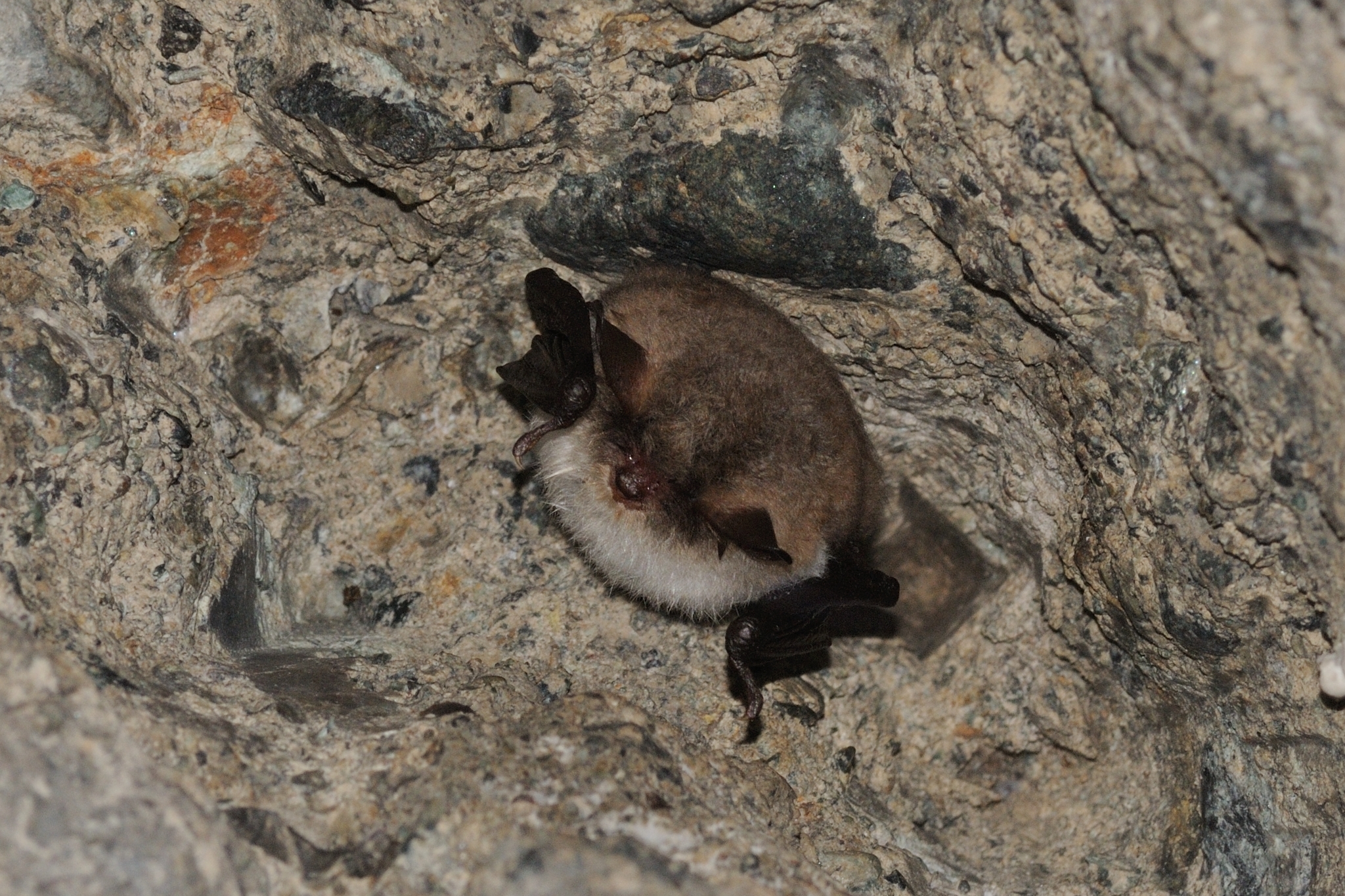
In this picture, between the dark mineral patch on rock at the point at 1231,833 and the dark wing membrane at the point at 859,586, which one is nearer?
the dark mineral patch on rock at the point at 1231,833

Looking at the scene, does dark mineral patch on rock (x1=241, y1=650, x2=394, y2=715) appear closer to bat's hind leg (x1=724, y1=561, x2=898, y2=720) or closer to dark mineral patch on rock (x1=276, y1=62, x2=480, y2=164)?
bat's hind leg (x1=724, y1=561, x2=898, y2=720)

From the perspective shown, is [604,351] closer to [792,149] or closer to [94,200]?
[792,149]

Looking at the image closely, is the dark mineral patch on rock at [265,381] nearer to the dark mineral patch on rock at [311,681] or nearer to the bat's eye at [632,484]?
the dark mineral patch on rock at [311,681]

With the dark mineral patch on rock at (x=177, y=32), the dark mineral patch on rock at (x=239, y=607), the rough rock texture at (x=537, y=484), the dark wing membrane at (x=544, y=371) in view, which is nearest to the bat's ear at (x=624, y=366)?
the dark wing membrane at (x=544, y=371)

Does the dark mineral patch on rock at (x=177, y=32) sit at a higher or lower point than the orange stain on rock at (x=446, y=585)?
higher

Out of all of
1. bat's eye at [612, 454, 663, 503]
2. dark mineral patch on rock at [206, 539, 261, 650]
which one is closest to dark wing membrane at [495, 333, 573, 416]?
bat's eye at [612, 454, 663, 503]

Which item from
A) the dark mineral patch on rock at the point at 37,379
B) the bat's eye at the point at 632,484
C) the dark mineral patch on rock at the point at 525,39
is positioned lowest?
the dark mineral patch on rock at the point at 37,379

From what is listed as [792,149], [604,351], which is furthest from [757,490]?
[792,149]
